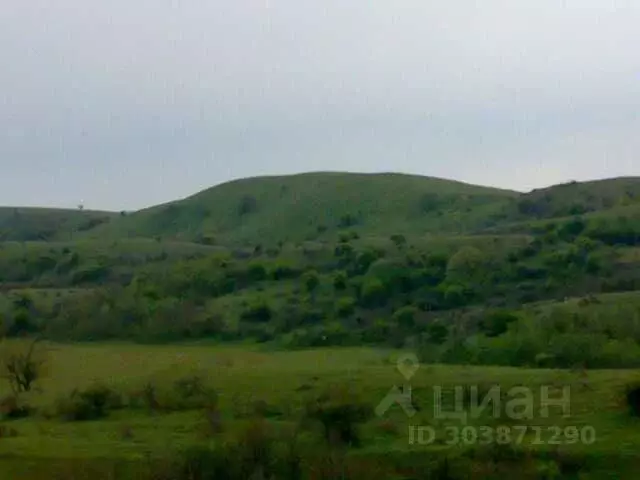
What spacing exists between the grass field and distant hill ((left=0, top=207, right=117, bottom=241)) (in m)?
103

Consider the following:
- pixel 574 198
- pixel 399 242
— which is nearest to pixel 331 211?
pixel 574 198

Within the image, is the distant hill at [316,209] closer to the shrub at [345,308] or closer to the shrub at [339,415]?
the shrub at [345,308]

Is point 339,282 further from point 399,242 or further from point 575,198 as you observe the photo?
point 575,198

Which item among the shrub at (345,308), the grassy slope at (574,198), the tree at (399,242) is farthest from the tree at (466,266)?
the grassy slope at (574,198)

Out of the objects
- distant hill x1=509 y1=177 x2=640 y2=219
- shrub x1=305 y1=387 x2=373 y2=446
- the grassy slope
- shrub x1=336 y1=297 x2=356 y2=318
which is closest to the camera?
shrub x1=305 y1=387 x2=373 y2=446

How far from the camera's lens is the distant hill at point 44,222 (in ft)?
453

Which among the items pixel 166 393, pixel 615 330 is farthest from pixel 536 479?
pixel 615 330

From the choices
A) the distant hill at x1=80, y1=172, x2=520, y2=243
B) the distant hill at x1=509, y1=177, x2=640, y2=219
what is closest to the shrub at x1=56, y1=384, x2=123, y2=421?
the distant hill at x1=509, y1=177, x2=640, y2=219

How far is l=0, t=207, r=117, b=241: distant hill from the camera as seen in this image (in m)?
138

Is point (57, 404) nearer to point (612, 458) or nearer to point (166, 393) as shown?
point (166, 393)

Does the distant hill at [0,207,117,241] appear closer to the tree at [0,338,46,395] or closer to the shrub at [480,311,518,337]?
the shrub at [480,311,518,337]

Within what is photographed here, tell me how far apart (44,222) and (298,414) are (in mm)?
125525

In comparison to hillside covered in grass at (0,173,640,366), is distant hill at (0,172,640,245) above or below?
above

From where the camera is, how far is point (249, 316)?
58.0 m
